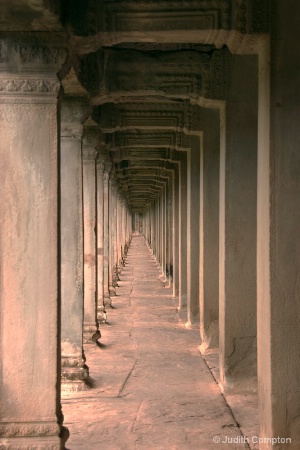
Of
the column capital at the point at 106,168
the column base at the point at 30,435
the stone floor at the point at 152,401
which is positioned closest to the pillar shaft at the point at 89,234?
the stone floor at the point at 152,401

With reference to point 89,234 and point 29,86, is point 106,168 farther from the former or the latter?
point 29,86

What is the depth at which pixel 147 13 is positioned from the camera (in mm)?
5273

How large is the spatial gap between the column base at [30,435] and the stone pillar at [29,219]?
0.10 m

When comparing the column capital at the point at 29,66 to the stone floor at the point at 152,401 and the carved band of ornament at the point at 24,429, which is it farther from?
the stone floor at the point at 152,401

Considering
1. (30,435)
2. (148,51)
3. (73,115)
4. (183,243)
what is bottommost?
(30,435)

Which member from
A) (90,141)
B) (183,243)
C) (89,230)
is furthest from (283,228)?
(183,243)

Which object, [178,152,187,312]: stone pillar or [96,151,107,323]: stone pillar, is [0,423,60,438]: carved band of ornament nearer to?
[96,151,107,323]: stone pillar

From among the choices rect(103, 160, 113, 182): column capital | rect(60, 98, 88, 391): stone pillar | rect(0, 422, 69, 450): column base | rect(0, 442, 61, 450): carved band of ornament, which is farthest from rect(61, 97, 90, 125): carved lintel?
rect(103, 160, 113, 182): column capital

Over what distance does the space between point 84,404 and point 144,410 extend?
2.43 ft

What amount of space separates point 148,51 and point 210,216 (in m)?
2.95

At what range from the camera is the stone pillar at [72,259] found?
778 centimetres

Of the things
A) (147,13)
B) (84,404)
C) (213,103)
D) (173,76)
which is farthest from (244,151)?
(84,404)

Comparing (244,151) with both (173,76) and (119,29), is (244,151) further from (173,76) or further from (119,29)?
(119,29)

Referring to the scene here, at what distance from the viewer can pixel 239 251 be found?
7.66m
